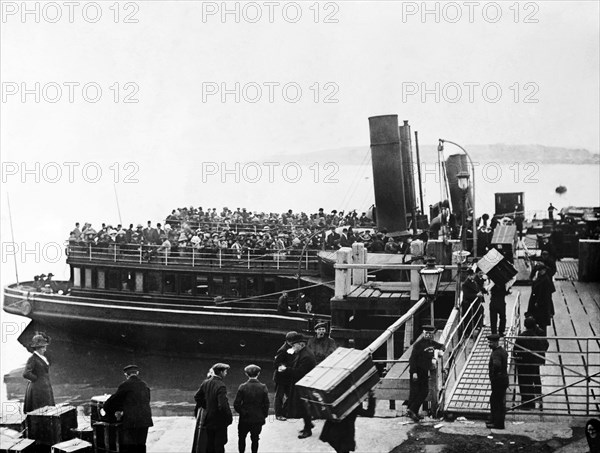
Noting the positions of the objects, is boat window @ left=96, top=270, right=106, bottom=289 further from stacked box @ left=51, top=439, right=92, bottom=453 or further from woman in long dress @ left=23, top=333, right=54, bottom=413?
stacked box @ left=51, top=439, right=92, bottom=453

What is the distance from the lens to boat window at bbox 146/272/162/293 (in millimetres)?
20609

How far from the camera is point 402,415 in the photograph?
7.75 meters

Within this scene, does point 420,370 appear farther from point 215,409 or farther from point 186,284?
point 186,284

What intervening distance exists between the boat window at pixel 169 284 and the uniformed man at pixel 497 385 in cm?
1483

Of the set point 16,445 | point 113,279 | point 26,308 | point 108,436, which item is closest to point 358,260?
point 108,436

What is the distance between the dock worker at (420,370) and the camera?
736cm

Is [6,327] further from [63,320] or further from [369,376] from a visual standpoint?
[369,376]

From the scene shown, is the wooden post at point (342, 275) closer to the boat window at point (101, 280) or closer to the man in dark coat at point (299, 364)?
the man in dark coat at point (299, 364)

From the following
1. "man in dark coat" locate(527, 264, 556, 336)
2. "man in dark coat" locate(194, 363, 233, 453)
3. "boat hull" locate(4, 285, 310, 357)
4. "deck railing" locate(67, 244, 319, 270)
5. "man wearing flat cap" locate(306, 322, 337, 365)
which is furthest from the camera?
"deck railing" locate(67, 244, 319, 270)

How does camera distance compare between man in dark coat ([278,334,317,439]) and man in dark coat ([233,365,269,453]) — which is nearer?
man in dark coat ([233,365,269,453])

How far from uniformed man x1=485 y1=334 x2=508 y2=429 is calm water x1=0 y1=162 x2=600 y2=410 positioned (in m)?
9.80

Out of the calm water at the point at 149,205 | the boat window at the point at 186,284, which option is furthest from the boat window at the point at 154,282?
the calm water at the point at 149,205

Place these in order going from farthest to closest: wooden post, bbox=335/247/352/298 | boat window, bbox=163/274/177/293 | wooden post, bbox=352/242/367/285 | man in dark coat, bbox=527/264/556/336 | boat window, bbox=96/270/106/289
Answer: boat window, bbox=96/270/106/289
boat window, bbox=163/274/177/293
wooden post, bbox=352/242/367/285
wooden post, bbox=335/247/352/298
man in dark coat, bbox=527/264/556/336

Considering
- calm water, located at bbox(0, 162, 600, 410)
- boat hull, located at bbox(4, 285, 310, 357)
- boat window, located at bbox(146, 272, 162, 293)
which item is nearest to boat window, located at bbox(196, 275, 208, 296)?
boat hull, located at bbox(4, 285, 310, 357)
